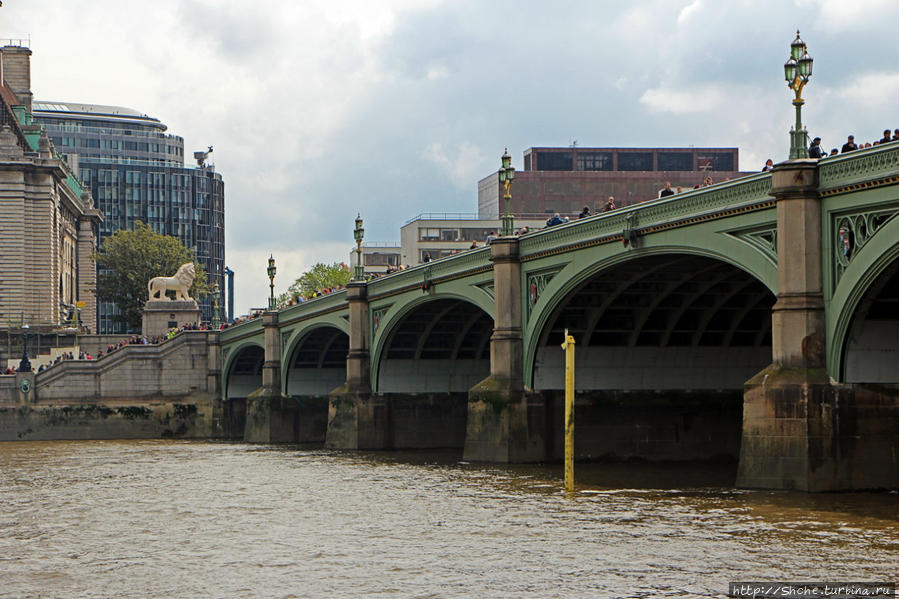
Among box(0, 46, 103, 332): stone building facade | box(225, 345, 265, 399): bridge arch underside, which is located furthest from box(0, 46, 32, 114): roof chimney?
box(225, 345, 265, 399): bridge arch underside

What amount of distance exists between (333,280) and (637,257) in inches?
4142

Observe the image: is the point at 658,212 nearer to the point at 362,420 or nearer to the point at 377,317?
the point at 377,317

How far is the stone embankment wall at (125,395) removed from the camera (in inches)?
3457

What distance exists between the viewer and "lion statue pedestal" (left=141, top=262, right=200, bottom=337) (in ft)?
354

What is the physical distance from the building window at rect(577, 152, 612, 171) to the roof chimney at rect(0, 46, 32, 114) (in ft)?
183

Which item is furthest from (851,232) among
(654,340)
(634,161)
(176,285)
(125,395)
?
(634,161)

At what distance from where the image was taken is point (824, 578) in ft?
68.8

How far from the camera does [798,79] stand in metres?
31.6

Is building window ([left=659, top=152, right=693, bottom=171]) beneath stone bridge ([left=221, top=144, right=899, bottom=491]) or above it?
above

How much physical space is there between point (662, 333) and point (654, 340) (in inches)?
19.6

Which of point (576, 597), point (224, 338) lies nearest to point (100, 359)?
point (224, 338)

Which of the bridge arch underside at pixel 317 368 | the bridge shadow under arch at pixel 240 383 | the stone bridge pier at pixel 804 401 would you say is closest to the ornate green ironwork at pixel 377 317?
the bridge arch underside at pixel 317 368

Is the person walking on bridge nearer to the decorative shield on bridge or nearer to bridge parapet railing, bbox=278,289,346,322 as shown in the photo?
the decorative shield on bridge

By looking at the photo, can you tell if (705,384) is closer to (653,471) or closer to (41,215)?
(653,471)
